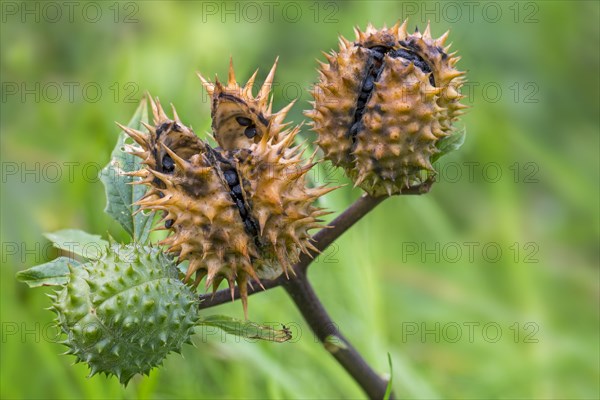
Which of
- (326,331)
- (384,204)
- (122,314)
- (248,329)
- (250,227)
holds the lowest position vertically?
(384,204)

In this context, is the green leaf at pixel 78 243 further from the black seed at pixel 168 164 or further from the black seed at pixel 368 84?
the black seed at pixel 368 84

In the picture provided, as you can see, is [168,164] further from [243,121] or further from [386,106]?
[386,106]

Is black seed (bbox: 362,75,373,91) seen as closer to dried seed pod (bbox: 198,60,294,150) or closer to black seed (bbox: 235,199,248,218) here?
dried seed pod (bbox: 198,60,294,150)

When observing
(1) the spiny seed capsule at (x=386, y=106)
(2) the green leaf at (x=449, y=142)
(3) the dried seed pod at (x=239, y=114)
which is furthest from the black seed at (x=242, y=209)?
(2) the green leaf at (x=449, y=142)

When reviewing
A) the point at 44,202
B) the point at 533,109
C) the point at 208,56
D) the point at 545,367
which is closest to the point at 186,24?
the point at 208,56

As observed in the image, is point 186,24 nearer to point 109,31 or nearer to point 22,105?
point 109,31

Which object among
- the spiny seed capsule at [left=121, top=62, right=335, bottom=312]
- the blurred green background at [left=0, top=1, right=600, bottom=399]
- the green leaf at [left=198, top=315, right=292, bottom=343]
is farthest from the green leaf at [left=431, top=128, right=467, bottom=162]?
the blurred green background at [left=0, top=1, right=600, bottom=399]

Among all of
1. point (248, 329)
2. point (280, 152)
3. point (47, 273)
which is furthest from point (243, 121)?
point (47, 273)
